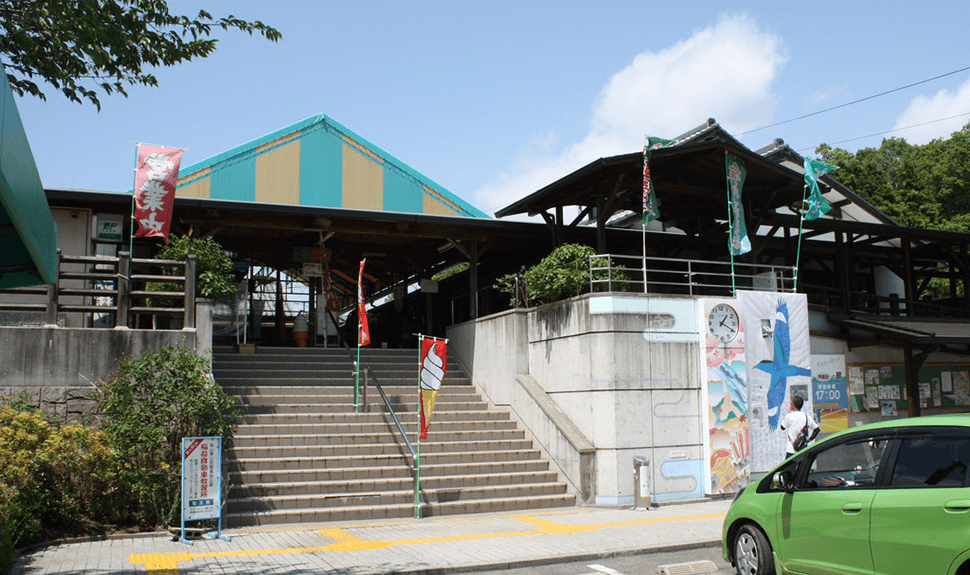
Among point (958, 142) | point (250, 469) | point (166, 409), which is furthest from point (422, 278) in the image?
point (958, 142)

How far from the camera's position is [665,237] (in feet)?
70.8

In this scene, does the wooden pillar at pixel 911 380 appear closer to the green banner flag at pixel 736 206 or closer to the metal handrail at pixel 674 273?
the metal handrail at pixel 674 273

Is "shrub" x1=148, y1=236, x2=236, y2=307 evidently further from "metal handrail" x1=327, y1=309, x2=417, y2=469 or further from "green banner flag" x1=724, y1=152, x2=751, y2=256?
"green banner flag" x1=724, y1=152, x2=751, y2=256

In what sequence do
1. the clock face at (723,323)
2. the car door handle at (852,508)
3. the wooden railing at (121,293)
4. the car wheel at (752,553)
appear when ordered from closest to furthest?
the car door handle at (852,508) → the car wheel at (752,553) → the wooden railing at (121,293) → the clock face at (723,323)

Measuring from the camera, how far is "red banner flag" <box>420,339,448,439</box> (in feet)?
42.5

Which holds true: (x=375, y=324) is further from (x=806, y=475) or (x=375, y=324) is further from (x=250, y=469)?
(x=806, y=475)

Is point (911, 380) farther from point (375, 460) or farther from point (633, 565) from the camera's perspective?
point (375, 460)

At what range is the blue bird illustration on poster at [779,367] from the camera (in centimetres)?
1538

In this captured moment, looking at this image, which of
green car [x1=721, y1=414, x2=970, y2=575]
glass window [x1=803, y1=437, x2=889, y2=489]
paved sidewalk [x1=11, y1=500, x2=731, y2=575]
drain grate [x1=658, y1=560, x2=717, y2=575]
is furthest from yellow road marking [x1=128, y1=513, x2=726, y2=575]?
glass window [x1=803, y1=437, x2=889, y2=489]

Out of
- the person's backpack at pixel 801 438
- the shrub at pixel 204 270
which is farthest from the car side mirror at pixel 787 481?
the shrub at pixel 204 270

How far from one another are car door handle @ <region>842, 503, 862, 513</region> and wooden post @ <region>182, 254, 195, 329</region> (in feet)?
33.9

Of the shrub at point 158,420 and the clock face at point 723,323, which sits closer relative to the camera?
the shrub at point 158,420

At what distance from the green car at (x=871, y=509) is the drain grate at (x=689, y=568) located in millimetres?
817

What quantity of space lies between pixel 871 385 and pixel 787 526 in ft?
42.9
